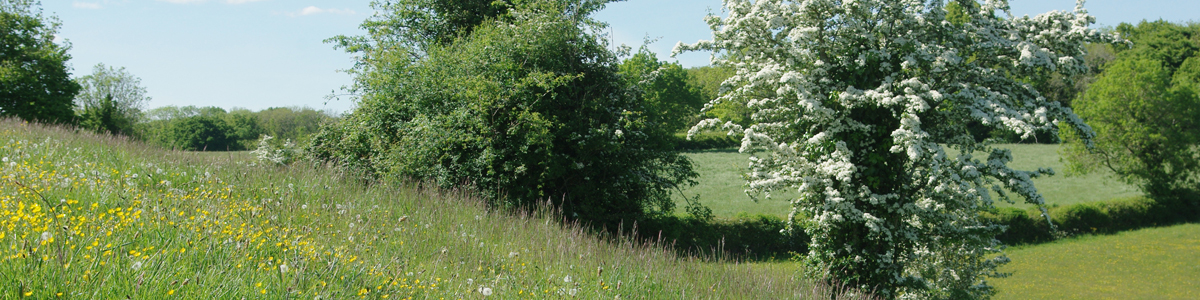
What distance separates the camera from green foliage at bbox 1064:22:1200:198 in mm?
29516

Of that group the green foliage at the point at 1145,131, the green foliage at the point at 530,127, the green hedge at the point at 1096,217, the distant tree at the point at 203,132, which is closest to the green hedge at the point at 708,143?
the green foliage at the point at 1145,131

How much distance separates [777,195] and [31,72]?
33.7 metres

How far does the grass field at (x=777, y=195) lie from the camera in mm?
26658

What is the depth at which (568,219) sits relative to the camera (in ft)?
40.2

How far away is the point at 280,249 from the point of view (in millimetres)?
4516

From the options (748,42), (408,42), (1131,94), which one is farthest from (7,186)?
(1131,94)

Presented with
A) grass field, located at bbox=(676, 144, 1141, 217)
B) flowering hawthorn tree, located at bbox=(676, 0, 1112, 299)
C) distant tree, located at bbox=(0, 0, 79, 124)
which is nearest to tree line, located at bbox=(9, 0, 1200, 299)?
flowering hawthorn tree, located at bbox=(676, 0, 1112, 299)

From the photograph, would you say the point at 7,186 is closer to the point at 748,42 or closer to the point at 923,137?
the point at 748,42

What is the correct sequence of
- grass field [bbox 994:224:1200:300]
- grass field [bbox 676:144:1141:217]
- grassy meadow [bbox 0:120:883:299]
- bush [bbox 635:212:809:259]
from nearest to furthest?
grassy meadow [bbox 0:120:883:299] < grass field [bbox 994:224:1200:300] < bush [bbox 635:212:809:259] < grass field [bbox 676:144:1141:217]

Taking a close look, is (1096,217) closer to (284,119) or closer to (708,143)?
(708,143)

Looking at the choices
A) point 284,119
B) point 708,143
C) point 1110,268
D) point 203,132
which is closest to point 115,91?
point 203,132

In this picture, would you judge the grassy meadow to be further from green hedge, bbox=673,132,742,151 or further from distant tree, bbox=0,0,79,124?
green hedge, bbox=673,132,742,151

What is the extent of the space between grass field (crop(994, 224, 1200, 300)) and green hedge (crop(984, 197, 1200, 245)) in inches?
22.4

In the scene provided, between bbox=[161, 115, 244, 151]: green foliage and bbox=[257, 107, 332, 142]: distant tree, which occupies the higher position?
bbox=[257, 107, 332, 142]: distant tree
